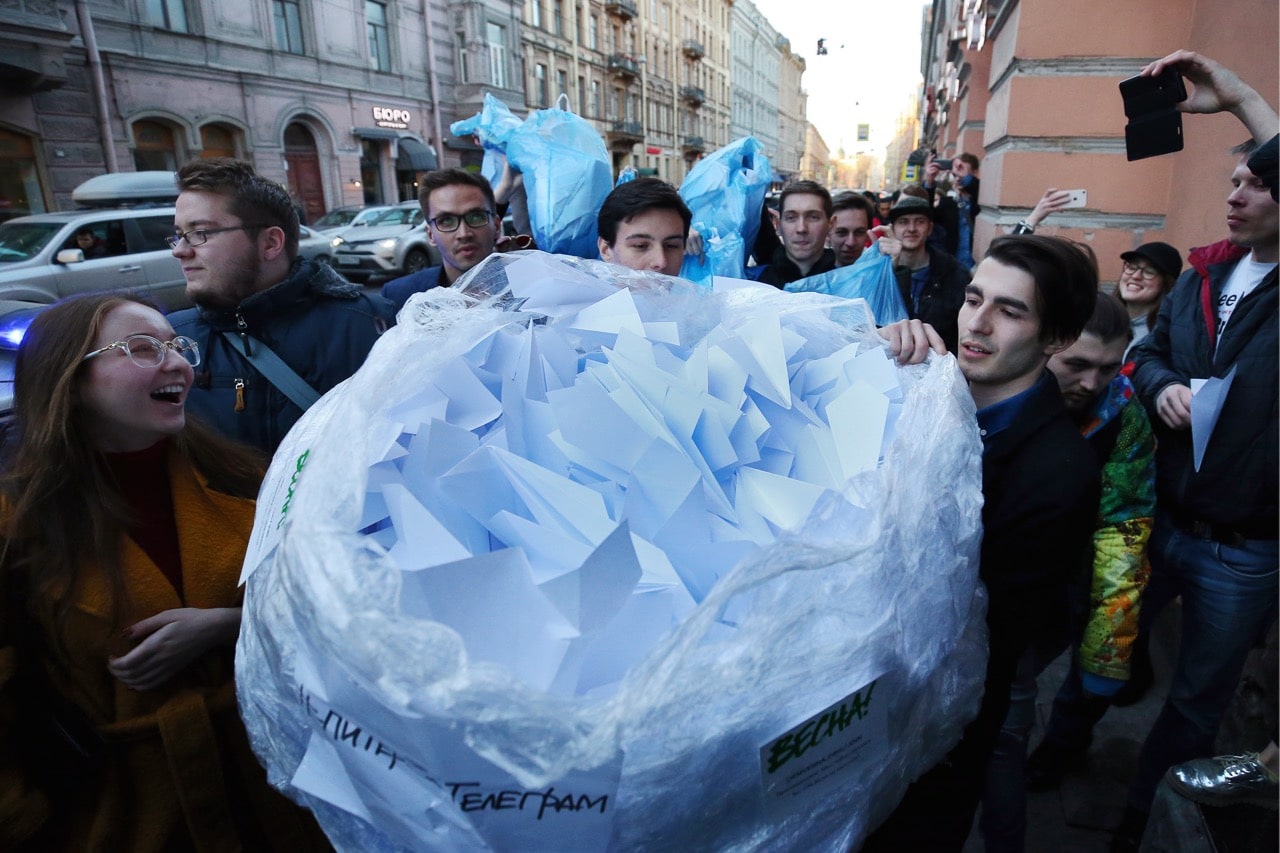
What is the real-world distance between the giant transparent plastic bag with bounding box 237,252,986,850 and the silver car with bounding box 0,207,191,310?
7.70 meters

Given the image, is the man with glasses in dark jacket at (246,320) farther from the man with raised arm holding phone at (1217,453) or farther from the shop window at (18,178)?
the shop window at (18,178)

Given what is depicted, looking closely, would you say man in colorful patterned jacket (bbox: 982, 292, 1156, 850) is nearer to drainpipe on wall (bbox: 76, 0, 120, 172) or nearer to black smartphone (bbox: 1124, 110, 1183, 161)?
black smartphone (bbox: 1124, 110, 1183, 161)

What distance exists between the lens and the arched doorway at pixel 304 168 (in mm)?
18312

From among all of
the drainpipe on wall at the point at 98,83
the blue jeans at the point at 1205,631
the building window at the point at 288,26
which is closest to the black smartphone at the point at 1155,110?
the blue jeans at the point at 1205,631

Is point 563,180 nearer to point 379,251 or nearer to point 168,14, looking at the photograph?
point 379,251

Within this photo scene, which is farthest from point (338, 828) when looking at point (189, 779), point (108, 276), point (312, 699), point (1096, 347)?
point (108, 276)

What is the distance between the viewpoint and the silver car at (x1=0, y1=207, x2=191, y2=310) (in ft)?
24.4

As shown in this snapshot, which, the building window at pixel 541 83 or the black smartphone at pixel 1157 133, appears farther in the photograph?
the building window at pixel 541 83

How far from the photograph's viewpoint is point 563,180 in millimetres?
2807

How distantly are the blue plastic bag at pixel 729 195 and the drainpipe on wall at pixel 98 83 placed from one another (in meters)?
15.7

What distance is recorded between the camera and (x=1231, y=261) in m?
2.02

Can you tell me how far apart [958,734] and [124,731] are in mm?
1434

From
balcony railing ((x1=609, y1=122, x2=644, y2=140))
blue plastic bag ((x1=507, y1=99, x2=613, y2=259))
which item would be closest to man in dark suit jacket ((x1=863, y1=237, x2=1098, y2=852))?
blue plastic bag ((x1=507, y1=99, x2=613, y2=259))

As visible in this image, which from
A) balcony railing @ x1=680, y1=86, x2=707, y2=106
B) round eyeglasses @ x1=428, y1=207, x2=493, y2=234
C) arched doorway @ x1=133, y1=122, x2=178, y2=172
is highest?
balcony railing @ x1=680, y1=86, x2=707, y2=106
